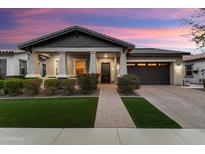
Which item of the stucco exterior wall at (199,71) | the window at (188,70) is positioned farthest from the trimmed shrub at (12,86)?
the window at (188,70)

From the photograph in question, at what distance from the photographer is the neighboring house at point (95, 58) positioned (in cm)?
1623

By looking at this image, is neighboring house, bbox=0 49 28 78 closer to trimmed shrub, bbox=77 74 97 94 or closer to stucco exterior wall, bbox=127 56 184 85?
trimmed shrub, bbox=77 74 97 94

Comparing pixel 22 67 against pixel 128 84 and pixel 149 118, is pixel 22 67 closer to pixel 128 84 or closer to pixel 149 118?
pixel 128 84

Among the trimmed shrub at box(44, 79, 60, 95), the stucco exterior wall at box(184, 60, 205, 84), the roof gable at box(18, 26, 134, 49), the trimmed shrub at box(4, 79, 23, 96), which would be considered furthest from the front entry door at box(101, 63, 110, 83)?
the stucco exterior wall at box(184, 60, 205, 84)

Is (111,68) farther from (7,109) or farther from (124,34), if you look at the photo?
(7,109)

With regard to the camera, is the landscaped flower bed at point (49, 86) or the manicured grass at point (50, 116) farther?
the landscaped flower bed at point (49, 86)

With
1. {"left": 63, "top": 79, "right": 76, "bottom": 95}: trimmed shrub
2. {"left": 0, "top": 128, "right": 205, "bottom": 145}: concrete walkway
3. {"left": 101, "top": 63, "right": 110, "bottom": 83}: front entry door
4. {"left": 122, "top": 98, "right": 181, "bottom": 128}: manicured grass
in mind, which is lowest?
{"left": 0, "top": 128, "right": 205, "bottom": 145}: concrete walkway

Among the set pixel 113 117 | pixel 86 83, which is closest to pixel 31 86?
pixel 86 83

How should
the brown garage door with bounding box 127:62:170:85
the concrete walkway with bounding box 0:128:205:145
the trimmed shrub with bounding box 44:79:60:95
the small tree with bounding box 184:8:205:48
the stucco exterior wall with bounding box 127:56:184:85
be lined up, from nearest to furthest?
1. the concrete walkway with bounding box 0:128:205:145
2. the small tree with bounding box 184:8:205:48
3. the trimmed shrub with bounding box 44:79:60:95
4. the stucco exterior wall with bounding box 127:56:184:85
5. the brown garage door with bounding box 127:62:170:85

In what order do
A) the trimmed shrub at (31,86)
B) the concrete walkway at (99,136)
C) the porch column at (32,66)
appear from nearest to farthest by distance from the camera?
the concrete walkway at (99,136) → the trimmed shrub at (31,86) → the porch column at (32,66)

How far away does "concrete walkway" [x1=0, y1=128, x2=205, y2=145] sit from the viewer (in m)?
5.54

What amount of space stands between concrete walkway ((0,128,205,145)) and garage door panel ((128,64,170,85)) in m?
16.8

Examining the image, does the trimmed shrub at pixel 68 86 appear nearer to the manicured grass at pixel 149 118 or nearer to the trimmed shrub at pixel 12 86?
the trimmed shrub at pixel 12 86

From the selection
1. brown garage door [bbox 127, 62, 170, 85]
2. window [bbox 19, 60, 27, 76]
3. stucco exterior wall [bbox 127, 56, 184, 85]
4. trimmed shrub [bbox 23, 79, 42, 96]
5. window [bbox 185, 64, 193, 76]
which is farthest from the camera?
window [bbox 185, 64, 193, 76]
